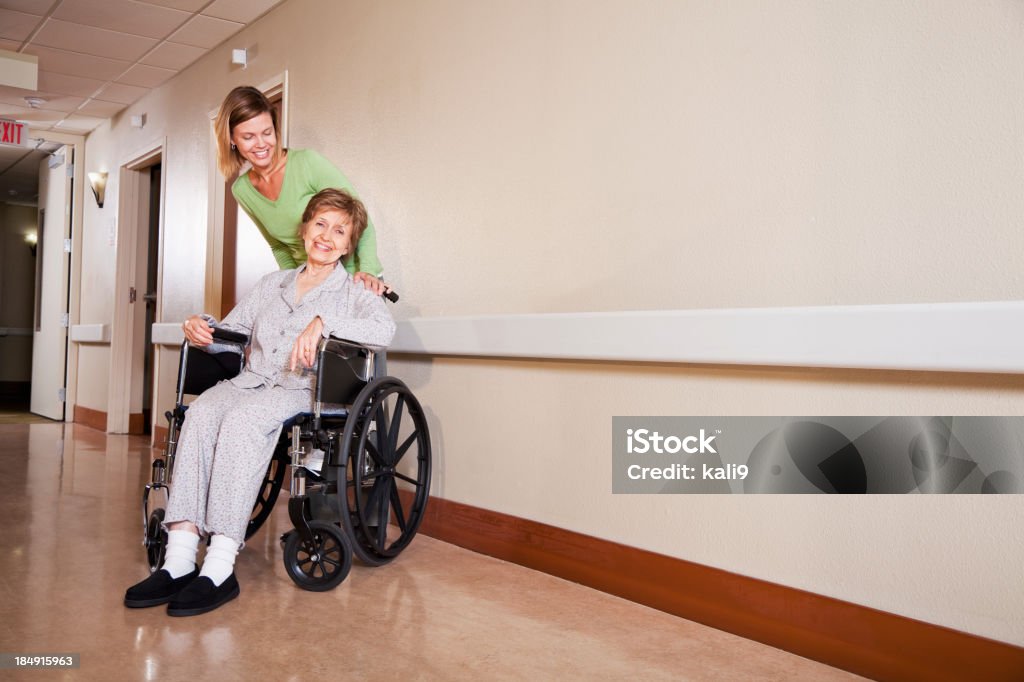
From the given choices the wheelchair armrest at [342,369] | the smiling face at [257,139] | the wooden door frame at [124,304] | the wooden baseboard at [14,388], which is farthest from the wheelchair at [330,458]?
the wooden baseboard at [14,388]

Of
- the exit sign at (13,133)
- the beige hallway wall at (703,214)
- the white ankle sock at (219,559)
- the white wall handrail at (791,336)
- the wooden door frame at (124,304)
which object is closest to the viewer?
the white wall handrail at (791,336)

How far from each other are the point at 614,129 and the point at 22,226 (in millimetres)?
11038

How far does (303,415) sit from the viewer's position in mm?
2346

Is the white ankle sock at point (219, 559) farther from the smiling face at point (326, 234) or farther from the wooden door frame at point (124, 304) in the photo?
the wooden door frame at point (124, 304)

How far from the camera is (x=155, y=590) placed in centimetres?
212

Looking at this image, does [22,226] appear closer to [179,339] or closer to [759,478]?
[179,339]

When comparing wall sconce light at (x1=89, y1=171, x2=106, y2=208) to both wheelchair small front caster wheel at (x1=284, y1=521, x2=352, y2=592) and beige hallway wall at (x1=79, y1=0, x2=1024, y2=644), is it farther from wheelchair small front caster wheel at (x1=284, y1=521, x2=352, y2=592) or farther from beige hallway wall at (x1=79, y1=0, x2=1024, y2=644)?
wheelchair small front caster wheel at (x1=284, y1=521, x2=352, y2=592)

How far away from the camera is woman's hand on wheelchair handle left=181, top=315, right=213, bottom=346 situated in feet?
8.07

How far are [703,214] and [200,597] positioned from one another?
1.55 metres

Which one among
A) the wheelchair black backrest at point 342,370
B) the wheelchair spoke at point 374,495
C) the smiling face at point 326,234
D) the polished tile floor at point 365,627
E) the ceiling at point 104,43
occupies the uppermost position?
the ceiling at point 104,43

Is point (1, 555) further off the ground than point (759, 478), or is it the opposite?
point (759, 478)

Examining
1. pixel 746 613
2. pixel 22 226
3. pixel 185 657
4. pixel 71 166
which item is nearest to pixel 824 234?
pixel 746 613

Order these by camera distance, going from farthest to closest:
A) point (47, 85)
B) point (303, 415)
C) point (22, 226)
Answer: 1. point (22, 226)
2. point (47, 85)
3. point (303, 415)

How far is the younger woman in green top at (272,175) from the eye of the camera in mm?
2773
